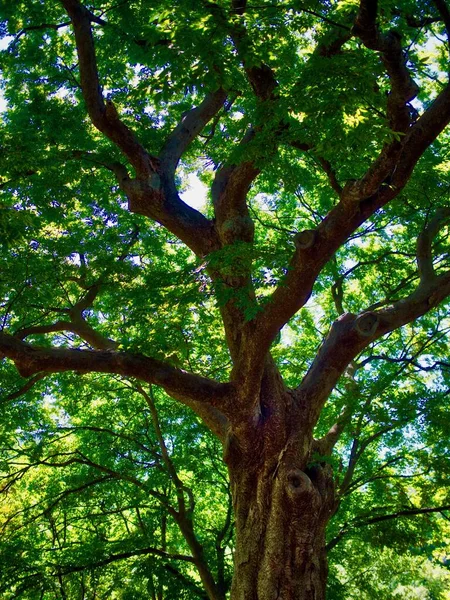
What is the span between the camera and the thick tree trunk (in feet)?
18.0

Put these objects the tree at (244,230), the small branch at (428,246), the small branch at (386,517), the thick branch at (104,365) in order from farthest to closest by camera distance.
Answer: the small branch at (386,517) → the small branch at (428,246) → the thick branch at (104,365) → the tree at (244,230)

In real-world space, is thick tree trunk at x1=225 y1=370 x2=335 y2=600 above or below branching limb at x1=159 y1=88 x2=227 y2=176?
below

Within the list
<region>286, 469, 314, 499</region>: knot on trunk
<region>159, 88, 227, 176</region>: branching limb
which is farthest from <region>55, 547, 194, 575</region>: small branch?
<region>159, 88, 227, 176</region>: branching limb

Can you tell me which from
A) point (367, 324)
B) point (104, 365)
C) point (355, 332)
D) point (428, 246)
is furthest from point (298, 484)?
point (428, 246)

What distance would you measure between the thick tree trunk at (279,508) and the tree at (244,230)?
2 cm

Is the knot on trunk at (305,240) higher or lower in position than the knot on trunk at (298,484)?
higher

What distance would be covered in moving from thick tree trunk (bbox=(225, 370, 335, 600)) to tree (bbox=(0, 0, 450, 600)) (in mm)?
21

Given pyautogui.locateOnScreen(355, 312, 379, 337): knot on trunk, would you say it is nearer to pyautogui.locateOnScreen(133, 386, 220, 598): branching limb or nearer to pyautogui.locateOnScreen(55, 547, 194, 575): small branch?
pyautogui.locateOnScreen(133, 386, 220, 598): branching limb

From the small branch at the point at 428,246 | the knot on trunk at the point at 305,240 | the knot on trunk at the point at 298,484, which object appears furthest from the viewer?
the small branch at the point at 428,246

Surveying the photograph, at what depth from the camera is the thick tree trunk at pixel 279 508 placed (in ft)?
18.0

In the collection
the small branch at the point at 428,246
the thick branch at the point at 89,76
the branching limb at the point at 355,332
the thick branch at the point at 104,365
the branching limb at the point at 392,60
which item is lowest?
the thick branch at the point at 104,365

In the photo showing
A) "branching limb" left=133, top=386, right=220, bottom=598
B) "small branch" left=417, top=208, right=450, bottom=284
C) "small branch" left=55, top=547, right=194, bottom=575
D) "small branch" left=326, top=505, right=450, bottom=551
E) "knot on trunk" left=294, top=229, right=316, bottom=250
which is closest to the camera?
"knot on trunk" left=294, top=229, right=316, bottom=250

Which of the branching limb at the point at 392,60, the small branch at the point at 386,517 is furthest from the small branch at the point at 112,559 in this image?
the branching limb at the point at 392,60

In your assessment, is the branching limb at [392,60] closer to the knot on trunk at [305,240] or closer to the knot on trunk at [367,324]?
the knot on trunk at [305,240]
